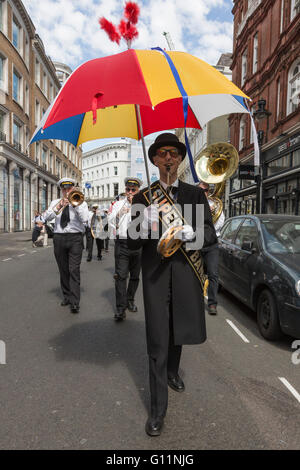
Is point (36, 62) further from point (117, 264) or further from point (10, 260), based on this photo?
point (117, 264)

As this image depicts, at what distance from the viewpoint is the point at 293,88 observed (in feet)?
51.3

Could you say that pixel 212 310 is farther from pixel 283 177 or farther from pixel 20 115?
pixel 20 115

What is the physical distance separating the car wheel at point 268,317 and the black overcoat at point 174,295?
184 centimetres

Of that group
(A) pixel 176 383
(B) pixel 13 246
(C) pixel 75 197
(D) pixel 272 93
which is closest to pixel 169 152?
(A) pixel 176 383

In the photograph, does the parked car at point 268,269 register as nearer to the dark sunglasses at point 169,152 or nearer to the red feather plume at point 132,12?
the dark sunglasses at point 169,152

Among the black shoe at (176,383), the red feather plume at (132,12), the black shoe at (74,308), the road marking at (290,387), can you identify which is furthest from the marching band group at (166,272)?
the black shoe at (74,308)

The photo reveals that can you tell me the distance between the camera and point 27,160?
1108 inches

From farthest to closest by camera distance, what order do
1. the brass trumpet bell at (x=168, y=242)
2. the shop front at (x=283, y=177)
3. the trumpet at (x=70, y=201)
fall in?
1. the shop front at (x=283, y=177)
2. the trumpet at (x=70, y=201)
3. the brass trumpet bell at (x=168, y=242)

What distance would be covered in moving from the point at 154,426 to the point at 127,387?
698 mm

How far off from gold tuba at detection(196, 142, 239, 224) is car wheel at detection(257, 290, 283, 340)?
1.71m

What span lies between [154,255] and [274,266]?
220 cm

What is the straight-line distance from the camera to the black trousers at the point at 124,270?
5.07 m

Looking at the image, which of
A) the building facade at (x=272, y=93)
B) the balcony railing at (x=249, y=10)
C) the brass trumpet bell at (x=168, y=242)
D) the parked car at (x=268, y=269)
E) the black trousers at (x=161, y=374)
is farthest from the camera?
the balcony railing at (x=249, y=10)

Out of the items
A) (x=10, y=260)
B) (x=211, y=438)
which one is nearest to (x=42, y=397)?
(x=211, y=438)
